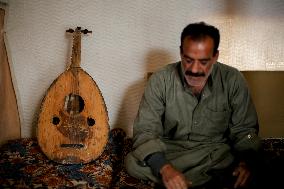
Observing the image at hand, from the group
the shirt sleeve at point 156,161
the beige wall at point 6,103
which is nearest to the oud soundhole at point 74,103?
the beige wall at point 6,103

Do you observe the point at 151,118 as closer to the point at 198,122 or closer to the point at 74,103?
the point at 198,122

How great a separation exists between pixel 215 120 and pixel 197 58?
19.5 inches

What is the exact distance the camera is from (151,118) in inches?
91.3

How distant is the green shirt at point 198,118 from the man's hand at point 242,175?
17 centimetres

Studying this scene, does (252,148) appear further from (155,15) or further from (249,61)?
(155,15)

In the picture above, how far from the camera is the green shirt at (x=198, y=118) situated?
2.22 metres

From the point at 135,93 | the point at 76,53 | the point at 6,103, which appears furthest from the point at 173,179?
the point at 6,103

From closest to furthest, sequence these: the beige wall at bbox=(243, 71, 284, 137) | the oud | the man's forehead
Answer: the man's forehead → the oud → the beige wall at bbox=(243, 71, 284, 137)

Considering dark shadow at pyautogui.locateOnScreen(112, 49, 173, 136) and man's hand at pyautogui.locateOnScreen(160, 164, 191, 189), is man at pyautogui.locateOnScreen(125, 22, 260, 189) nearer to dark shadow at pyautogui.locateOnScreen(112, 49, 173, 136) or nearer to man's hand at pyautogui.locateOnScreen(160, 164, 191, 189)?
man's hand at pyautogui.locateOnScreen(160, 164, 191, 189)

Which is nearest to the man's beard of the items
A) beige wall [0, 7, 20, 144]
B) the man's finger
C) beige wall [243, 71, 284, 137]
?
the man's finger

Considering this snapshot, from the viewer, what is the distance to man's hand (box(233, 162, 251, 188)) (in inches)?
77.5

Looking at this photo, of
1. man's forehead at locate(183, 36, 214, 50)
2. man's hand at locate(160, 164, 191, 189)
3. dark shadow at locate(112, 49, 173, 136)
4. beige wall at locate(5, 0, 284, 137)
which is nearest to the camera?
man's hand at locate(160, 164, 191, 189)

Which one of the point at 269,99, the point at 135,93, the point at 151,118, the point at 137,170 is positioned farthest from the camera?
the point at 135,93

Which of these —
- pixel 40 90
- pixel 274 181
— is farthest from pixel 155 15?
pixel 274 181
